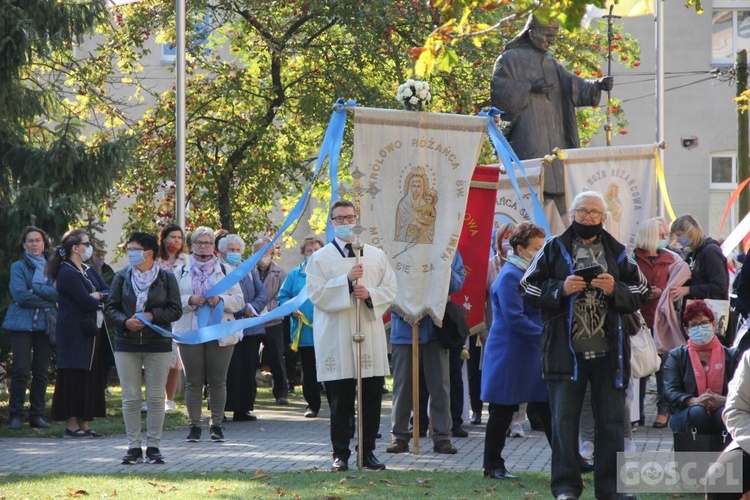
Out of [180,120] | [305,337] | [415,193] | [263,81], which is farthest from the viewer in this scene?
[263,81]

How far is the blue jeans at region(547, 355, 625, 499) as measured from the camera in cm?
821

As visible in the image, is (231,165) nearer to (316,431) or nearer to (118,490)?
(316,431)

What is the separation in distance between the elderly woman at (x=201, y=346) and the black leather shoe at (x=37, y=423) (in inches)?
76.4

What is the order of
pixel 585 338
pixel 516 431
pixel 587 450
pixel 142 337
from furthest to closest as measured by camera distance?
pixel 516 431
pixel 142 337
pixel 587 450
pixel 585 338

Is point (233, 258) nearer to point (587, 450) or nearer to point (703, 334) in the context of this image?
point (587, 450)

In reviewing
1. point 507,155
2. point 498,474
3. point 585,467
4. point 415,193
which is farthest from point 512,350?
point 507,155

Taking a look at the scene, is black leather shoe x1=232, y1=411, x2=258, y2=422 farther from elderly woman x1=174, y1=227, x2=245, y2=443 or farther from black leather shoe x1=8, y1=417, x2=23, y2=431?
black leather shoe x1=8, y1=417, x2=23, y2=431

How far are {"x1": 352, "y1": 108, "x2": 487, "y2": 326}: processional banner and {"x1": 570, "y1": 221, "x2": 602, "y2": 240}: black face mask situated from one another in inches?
114

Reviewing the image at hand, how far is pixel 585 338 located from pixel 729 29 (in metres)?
25.0

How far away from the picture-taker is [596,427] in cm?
830

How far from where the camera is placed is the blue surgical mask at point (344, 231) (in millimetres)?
10062

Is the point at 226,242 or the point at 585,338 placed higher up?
the point at 226,242

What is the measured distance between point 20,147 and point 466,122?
6.50m

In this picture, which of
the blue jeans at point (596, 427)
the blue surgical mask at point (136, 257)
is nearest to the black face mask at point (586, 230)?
the blue jeans at point (596, 427)
